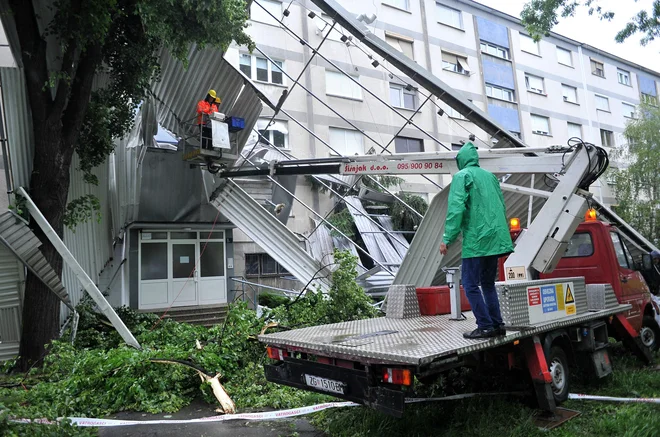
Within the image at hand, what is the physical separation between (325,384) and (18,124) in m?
7.03

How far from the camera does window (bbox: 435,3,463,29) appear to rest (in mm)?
22344

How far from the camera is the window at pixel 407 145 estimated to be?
19938 mm

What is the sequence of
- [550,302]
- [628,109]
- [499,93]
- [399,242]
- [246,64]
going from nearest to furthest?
[550,302] → [399,242] → [246,64] → [499,93] → [628,109]

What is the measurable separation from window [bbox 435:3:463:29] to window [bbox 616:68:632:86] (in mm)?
14254

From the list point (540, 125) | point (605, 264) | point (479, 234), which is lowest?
point (605, 264)

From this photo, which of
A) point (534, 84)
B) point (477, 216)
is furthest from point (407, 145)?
point (477, 216)

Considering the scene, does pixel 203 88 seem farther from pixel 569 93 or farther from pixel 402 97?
pixel 569 93

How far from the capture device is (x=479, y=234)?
4.41 metres

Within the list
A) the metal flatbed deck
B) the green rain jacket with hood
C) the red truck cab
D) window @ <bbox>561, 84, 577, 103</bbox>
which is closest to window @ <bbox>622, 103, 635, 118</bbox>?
window @ <bbox>561, 84, 577, 103</bbox>

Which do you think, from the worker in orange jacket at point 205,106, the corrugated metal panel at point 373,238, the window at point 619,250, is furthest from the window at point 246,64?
the window at point 619,250

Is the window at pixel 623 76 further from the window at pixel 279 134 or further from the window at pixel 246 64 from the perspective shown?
the window at pixel 246 64

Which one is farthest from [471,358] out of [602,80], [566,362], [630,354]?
[602,80]

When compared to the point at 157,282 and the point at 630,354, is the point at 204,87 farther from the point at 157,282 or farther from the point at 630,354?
the point at 630,354

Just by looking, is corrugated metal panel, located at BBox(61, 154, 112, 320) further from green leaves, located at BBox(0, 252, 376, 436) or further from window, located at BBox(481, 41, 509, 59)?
window, located at BBox(481, 41, 509, 59)
